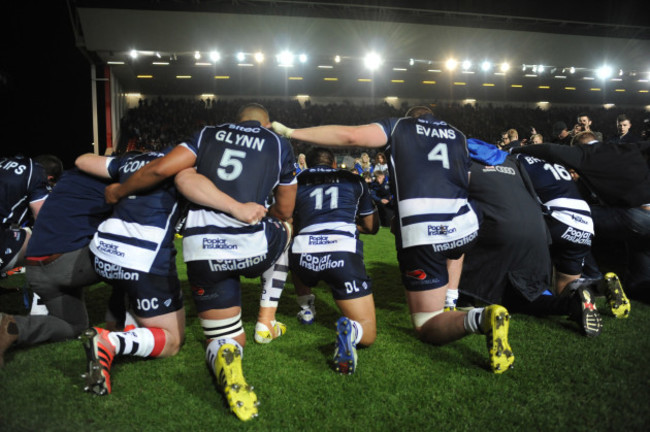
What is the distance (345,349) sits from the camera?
8.32ft

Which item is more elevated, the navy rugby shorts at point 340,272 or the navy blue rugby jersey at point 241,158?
the navy blue rugby jersey at point 241,158

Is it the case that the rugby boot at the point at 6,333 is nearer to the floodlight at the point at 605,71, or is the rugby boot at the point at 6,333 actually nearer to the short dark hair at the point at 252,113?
the short dark hair at the point at 252,113

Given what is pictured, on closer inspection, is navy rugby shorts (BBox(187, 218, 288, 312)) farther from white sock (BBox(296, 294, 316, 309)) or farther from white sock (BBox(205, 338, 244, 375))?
white sock (BBox(296, 294, 316, 309))

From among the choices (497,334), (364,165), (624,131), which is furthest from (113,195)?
(364,165)

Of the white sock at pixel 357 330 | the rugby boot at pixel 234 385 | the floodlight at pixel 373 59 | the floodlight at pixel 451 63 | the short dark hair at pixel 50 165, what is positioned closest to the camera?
the rugby boot at pixel 234 385

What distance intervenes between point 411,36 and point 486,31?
3.65 metres

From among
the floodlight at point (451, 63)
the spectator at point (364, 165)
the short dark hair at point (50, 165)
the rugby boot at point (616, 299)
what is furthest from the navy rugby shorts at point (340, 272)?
the floodlight at point (451, 63)

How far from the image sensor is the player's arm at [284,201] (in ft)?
A: 9.53

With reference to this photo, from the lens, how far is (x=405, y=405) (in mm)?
2223

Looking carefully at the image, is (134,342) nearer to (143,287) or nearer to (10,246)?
(143,287)

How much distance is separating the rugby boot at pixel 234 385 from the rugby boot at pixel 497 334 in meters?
1.35

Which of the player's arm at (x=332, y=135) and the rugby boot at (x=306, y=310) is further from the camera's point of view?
the rugby boot at (x=306, y=310)

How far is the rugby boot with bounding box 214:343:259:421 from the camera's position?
209 centimetres

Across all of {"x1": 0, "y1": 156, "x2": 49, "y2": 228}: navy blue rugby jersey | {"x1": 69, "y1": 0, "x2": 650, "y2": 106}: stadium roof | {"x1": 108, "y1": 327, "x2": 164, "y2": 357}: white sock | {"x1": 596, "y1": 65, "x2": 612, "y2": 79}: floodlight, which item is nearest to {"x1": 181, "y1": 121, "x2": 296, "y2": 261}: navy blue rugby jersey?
{"x1": 108, "y1": 327, "x2": 164, "y2": 357}: white sock
